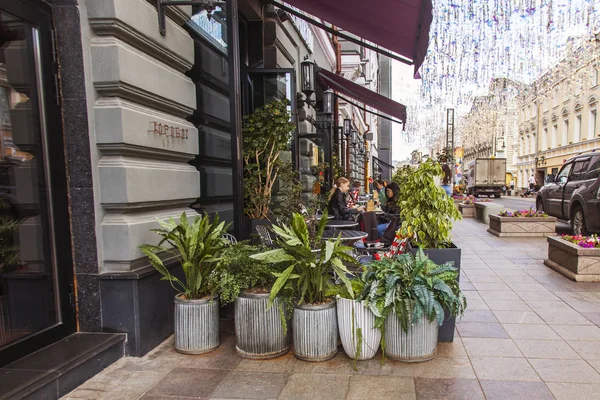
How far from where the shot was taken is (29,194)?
3.22 m

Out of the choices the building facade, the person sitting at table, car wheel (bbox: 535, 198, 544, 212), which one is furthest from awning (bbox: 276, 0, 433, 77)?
→ the building facade

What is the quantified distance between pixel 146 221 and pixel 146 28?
5.98ft

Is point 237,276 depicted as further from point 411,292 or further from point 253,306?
point 411,292

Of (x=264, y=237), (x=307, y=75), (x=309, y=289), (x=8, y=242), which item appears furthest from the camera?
(x=307, y=75)

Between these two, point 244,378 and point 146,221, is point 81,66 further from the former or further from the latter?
point 244,378

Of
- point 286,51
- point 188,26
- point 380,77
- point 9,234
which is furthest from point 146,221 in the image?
point 380,77

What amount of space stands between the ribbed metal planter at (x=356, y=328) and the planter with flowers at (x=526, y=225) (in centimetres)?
879

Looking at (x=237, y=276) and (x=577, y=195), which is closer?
(x=237, y=276)

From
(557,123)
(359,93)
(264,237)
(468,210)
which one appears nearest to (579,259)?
(264,237)

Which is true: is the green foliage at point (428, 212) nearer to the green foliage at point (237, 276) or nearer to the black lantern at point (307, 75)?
the green foliage at point (237, 276)

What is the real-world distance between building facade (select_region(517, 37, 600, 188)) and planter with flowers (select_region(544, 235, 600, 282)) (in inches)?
570

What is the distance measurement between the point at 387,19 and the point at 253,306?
14.2ft

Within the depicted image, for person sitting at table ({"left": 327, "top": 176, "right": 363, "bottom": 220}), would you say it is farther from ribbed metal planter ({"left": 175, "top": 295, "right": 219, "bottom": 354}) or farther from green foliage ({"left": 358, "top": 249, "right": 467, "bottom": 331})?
ribbed metal planter ({"left": 175, "top": 295, "right": 219, "bottom": 354})

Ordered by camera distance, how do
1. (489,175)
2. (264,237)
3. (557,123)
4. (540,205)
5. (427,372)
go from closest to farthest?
(427,372), (264,237), (540,205), (489,175), (557,123)
